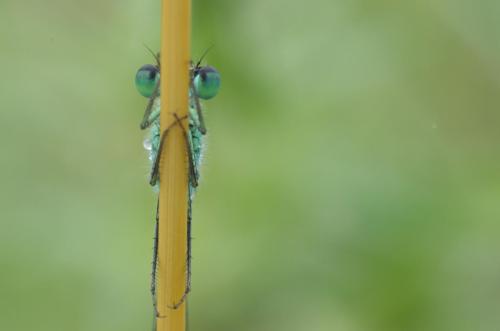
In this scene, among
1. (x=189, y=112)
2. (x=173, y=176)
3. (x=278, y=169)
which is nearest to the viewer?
(x=173, y=176)

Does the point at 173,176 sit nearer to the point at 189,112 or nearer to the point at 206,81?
the point at 189,112

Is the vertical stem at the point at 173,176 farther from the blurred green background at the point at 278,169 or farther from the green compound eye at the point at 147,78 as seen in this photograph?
the blurred green background at the point at 278,169

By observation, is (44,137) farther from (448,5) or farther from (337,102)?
(448,5)

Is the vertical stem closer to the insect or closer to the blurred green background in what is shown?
the insect

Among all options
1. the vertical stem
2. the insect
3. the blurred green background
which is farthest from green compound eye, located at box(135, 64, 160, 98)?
the blurred green background

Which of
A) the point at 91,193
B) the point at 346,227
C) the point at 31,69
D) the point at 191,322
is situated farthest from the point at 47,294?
the point at 346,227

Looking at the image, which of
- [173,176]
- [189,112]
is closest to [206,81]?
[189,112]
